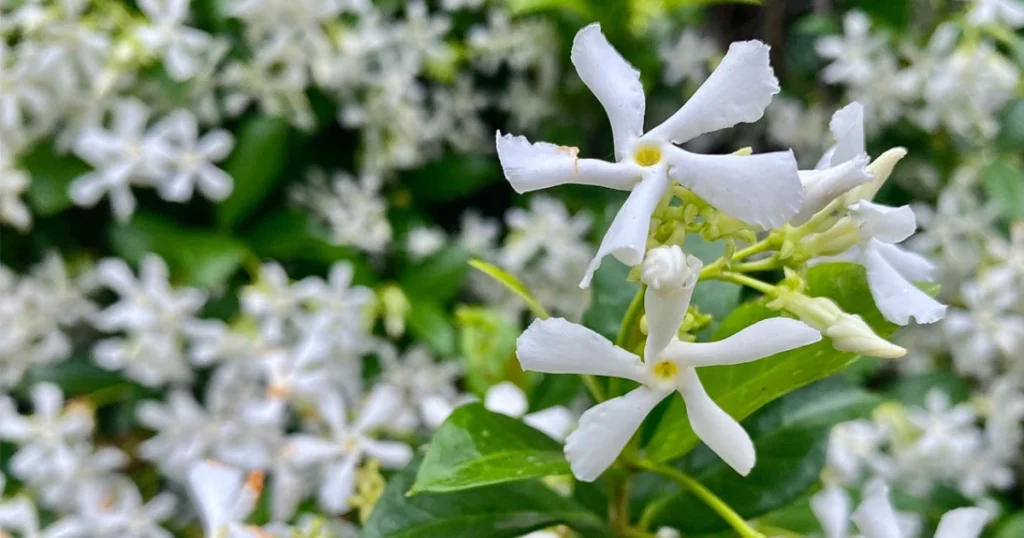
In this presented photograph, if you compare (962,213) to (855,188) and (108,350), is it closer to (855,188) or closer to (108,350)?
(855,188)

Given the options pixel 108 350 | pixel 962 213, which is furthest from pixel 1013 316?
pixel 108 350

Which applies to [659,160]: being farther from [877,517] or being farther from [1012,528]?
[1012,528]

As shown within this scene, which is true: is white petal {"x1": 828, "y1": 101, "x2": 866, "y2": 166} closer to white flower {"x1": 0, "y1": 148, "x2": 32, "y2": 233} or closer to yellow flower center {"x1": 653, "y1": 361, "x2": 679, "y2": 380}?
yellow flower center {"x1": 653, "y1": 361, "x2": 679, "y2": 380}

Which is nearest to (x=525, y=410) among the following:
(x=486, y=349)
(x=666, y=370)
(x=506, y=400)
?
(x=506, y=400)

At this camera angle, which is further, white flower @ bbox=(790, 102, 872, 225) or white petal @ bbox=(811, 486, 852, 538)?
white petal @ bbox=(811, 486, 852, 538)

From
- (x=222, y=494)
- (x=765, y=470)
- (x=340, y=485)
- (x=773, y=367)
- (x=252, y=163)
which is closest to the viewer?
(x=773, y=367)

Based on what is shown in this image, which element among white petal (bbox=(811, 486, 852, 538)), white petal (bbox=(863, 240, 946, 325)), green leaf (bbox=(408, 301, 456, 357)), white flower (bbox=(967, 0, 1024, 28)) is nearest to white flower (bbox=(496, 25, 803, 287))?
white petal (bbox=(863, 240, 946, 325))
